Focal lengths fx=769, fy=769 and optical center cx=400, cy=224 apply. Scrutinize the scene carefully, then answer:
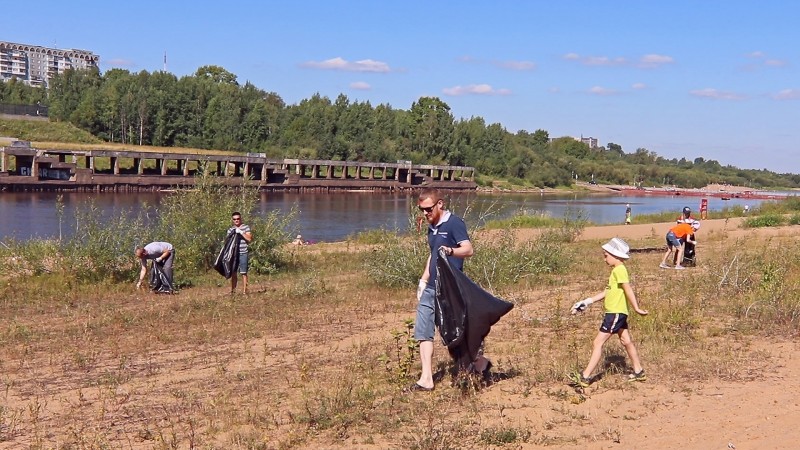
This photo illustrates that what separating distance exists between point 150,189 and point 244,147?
1488 inches

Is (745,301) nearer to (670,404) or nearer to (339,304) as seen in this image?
(670,404)

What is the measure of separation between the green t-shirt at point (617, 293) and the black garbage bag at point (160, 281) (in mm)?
9955

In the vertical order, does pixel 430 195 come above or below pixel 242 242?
above

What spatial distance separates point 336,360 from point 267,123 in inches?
4058

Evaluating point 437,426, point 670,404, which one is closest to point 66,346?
point 437,426

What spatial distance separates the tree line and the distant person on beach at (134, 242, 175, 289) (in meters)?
85.2

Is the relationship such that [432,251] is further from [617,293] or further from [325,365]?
[325,365]

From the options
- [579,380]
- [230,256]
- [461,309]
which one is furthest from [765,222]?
[461,309]

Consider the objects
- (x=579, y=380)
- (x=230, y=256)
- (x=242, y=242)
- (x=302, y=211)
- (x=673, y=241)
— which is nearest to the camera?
(x=579, y=380)

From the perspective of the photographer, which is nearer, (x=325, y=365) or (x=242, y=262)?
(x=325, y=365)

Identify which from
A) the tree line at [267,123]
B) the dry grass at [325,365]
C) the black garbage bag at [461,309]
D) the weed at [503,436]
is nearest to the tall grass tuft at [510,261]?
the dry grass at [325,365]

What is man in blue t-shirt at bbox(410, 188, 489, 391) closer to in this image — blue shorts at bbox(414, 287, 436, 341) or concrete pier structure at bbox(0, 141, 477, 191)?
blue shorts at bbox(414, 287, 436, 341)

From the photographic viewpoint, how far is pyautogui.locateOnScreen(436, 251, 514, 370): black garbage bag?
6.62m

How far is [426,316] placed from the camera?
268 inches
